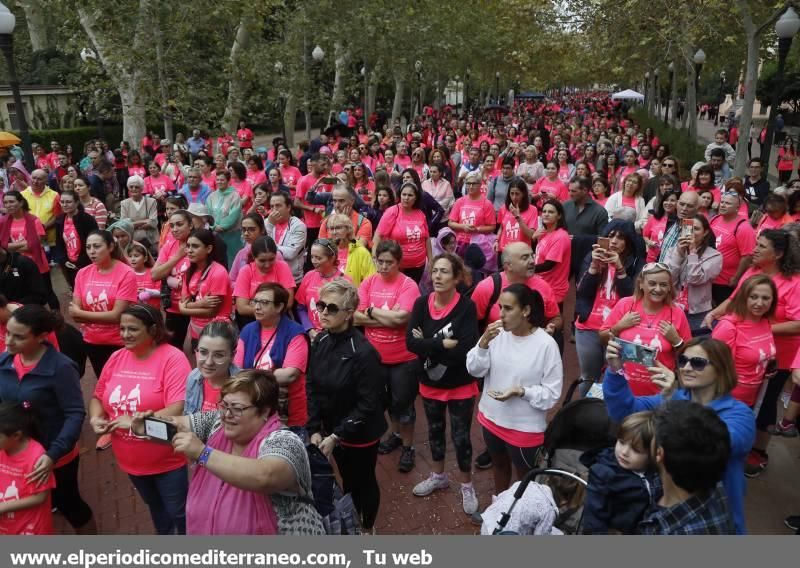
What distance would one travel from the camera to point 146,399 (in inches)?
139

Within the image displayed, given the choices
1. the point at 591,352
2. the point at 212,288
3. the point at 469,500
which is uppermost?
the point at 212,288

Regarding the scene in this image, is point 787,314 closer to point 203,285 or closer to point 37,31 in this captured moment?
point 203,285

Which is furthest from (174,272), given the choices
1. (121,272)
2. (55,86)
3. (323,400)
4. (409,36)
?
(55,86)

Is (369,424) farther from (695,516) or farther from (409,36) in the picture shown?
(409,36)

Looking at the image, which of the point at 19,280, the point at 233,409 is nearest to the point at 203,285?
the point at 19,280

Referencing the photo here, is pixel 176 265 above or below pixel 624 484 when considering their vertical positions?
above

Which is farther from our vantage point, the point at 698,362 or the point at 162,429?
the point at 698,362

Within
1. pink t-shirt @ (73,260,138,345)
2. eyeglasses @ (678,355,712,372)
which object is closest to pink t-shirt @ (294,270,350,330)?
pink t-shirt @ (73,260,138,345)

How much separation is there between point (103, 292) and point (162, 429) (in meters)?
2.76

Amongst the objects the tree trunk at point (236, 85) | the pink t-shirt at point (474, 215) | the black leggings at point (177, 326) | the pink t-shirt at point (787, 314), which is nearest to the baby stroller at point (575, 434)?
the pink t-shirt at point (787, 314)

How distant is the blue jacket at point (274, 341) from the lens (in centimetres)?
377

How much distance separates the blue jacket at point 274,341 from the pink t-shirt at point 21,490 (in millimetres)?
1228

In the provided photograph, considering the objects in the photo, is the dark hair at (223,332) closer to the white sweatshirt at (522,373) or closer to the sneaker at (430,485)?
the white sweatshirt at (522,373)

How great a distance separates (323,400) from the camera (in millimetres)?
3660
